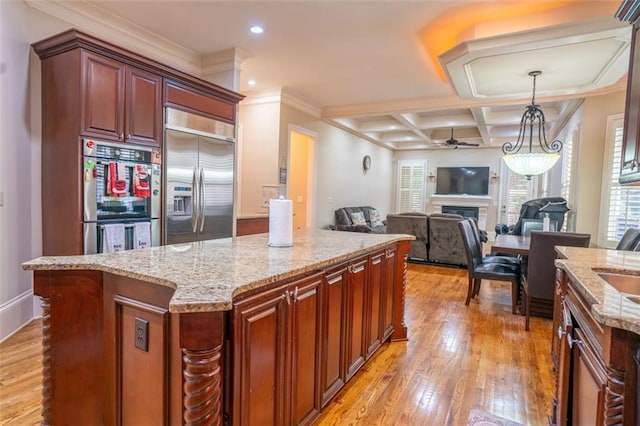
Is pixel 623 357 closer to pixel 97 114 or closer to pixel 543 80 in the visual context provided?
pixel 97 114

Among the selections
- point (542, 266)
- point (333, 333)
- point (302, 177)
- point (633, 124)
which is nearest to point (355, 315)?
point (333, 333)

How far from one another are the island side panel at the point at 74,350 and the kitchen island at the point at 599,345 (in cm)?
195

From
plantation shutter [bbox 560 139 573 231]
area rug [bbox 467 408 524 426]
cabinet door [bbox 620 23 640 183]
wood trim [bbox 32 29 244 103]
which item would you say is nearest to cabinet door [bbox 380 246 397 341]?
area rug [bbox 467 408 524 426]

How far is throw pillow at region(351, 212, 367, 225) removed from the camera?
790 cm

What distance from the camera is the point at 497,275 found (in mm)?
3793

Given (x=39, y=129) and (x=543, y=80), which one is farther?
(x=543, y=80)

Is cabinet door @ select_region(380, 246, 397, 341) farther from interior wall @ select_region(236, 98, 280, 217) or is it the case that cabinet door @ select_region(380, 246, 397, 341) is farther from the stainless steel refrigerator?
interior wall @ select_region(236, 98, 280, 217)

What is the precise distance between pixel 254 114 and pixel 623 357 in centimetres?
575

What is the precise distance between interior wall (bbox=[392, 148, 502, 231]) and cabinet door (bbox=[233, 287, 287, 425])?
9.98 meters

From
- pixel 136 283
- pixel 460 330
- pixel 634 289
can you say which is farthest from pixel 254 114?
pixel 634 289

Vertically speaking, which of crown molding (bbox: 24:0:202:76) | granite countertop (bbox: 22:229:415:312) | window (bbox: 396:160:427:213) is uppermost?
crown molding (bbox: 24:0:202:76)

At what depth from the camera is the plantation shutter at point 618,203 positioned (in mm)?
4109

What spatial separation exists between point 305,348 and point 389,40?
134 inches

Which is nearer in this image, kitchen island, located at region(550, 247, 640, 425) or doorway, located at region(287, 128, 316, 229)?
kitchen island, located at region(550, 247, 640, 425)
